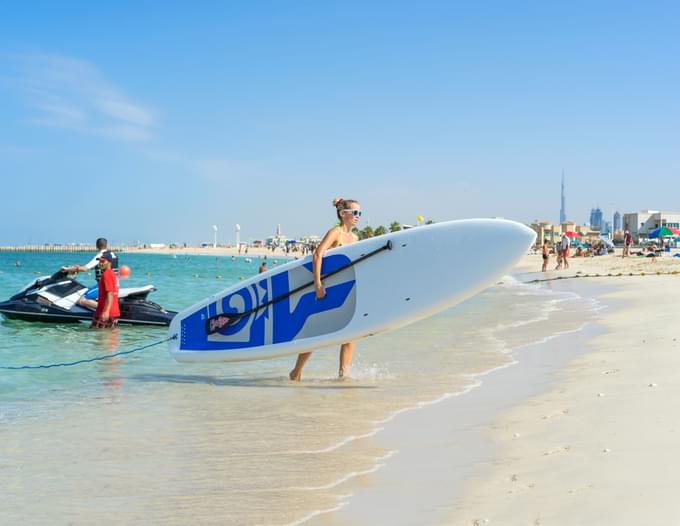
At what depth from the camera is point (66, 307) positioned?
1254 centimetres

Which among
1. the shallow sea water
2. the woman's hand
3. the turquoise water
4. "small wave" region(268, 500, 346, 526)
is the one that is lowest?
the turquoise water

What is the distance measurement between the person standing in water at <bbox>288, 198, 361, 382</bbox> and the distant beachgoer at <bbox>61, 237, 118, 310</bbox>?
4698mm

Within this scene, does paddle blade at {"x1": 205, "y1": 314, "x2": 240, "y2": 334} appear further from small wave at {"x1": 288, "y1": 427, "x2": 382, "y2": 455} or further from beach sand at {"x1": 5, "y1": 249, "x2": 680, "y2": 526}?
small wave at {"x1": 288, "y1": 427, "x2": 382, "y2": 455}

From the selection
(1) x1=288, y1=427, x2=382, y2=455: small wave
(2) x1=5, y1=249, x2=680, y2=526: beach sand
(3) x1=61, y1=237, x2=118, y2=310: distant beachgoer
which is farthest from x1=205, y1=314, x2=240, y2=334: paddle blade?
(3) x1=61, y1=237, x2=118, y2=310: distant beachgoer

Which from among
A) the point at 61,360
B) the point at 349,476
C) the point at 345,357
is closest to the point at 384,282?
the point at 345,357

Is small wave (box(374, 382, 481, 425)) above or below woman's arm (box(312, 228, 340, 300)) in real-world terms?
below

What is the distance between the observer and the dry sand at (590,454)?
2836mm

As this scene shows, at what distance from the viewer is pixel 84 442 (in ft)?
Result: 15.3

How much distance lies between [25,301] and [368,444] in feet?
34.0

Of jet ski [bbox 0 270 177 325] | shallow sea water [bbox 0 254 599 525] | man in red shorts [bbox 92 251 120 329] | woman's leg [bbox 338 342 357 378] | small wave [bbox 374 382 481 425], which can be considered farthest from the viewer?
jet ski [bbox 0 270 177 325]

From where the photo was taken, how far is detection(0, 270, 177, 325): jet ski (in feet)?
40.5

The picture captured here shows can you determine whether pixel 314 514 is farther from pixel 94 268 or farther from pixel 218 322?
pixel 94 268

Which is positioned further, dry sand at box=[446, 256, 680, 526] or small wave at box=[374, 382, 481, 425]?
small wave at box=[374, 382, 481, 425]

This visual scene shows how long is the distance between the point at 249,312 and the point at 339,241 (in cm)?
130
